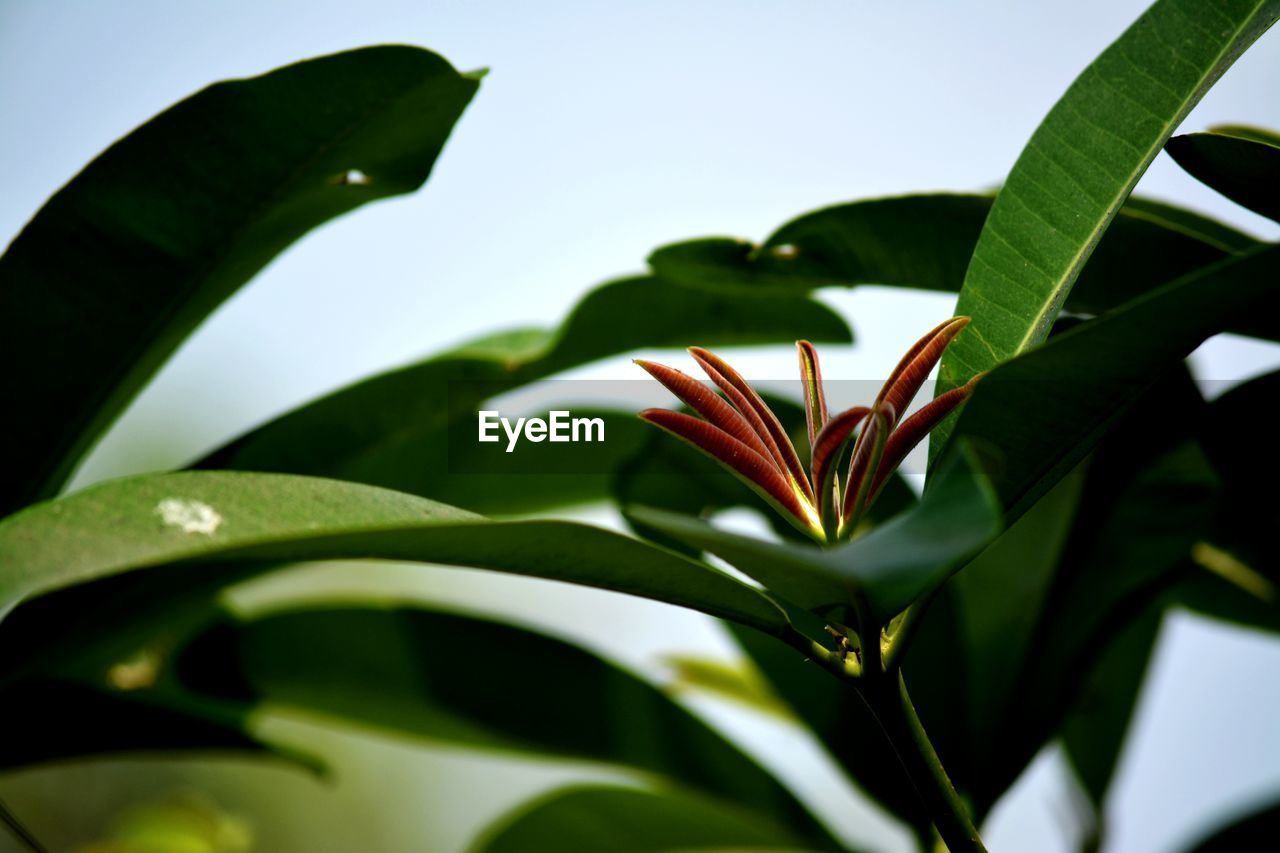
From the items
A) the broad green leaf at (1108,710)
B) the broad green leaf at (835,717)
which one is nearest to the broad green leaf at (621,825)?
the broad green leaf at (835,717)

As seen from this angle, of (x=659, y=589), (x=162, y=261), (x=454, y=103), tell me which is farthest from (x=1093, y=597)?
(x=162, y=261)

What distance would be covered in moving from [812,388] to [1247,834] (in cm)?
70

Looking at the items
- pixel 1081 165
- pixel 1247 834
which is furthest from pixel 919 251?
pixel 1247 834

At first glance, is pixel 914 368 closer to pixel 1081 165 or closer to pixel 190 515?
pixel 1081 165

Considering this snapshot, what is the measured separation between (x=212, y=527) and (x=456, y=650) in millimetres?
665

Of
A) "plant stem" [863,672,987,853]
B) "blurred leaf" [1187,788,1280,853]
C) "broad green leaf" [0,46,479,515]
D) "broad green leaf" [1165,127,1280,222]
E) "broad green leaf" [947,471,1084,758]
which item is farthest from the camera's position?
"broad green leaf" [947,471,1084,758]

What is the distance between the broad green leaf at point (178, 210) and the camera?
0.73 m

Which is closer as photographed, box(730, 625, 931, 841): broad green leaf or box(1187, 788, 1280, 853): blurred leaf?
box(1187, 788, 1280, 853): blurred leaf

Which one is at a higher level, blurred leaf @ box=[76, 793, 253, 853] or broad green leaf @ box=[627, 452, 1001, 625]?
broad green leaf @ box=[627, 452, 1001, 625]

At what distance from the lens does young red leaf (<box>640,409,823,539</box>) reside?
17.8 inches

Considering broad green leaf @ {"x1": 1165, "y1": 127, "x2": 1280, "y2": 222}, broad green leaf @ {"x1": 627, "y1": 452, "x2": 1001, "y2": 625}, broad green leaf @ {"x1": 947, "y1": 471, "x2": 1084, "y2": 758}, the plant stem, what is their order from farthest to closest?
broad green leaf @ {"x1": 947, "y1": 471, "x2": 1084, "y2": 758}, broad green leaf @ {"x1": 1165, "y1": 127, "x2": 1280, "y2": 222}, the plant stem, broad green leaf @ {"x1": 627, "y1": 452, "x2": 1001, "y2": 625}

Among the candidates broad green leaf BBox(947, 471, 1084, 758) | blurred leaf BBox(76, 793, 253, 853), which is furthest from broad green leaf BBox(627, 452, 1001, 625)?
blurred leaf BBox(76, 793, 253, 853)

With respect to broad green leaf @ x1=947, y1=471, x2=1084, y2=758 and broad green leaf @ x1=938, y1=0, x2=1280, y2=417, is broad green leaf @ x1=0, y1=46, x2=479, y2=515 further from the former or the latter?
broad green leaf @ x1=947, y1=471, x2=1084, y2=758

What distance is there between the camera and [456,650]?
103 centimetres
